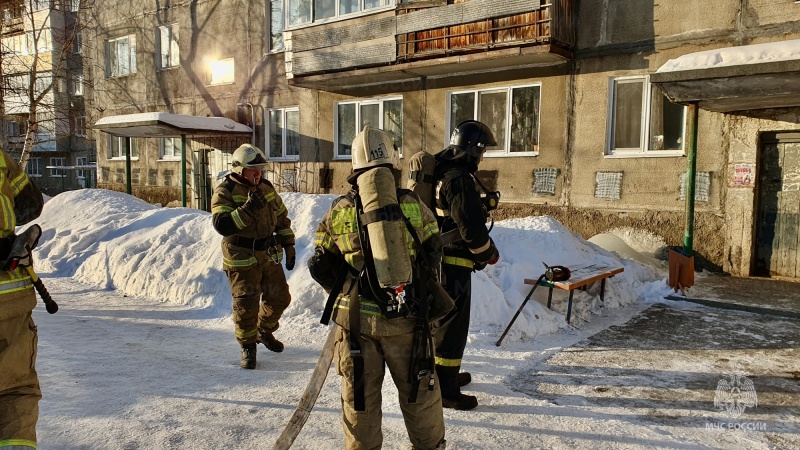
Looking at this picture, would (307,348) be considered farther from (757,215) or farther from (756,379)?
(757,215)

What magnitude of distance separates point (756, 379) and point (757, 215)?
5.52 metres

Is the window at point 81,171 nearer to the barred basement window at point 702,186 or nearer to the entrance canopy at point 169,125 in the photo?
the entrance canopy at point 169,125

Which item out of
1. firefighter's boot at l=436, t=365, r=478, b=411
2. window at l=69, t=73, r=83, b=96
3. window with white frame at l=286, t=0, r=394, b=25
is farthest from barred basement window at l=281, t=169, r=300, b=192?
window at l=69, t=73, r=83, b=96

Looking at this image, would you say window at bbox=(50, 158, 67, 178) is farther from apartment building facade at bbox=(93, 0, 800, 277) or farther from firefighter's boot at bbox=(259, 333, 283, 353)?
firefighter's boot at bbox=(259, 333, 283, 353)

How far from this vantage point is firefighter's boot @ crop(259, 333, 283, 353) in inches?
207

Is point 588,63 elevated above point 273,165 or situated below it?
above

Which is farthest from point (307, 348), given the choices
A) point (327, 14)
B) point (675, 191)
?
point (327, 14)

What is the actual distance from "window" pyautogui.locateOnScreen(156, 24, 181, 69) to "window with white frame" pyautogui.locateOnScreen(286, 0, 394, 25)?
18.5 ft

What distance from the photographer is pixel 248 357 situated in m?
4.82

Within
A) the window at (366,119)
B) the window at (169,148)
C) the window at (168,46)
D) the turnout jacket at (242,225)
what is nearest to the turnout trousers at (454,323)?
the turnout jacket at (242,225)

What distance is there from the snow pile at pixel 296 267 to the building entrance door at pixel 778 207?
2049mm

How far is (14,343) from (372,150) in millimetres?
1985

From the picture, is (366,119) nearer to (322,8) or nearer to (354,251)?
(322,8)

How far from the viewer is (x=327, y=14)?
535 inches
